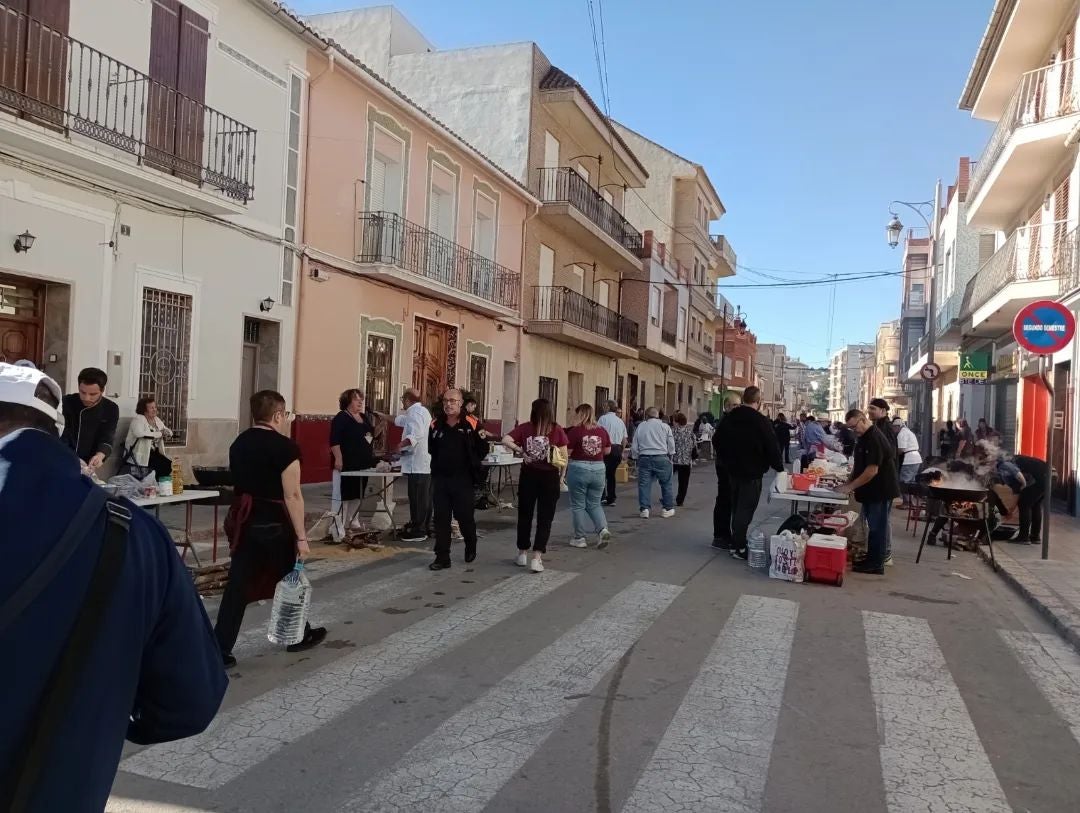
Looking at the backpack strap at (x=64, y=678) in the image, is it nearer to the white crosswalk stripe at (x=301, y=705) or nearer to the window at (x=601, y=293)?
the white crosswalk stripe at (x=301, y=705)

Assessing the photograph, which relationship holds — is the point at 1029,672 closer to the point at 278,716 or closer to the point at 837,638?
the point at 837,638

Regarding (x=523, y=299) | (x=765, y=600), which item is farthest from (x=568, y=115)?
(x=765, y=600)

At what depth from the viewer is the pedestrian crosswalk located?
3.58m

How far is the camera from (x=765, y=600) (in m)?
7.38

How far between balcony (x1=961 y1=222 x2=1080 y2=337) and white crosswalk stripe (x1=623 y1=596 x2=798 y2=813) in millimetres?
12470

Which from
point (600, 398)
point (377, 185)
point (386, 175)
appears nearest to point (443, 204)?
point (386, 175)

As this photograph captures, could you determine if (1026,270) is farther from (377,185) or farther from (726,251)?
(726,251)

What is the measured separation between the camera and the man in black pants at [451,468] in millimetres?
8102

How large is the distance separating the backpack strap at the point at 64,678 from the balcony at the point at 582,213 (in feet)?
76.0

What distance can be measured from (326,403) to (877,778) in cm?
1288

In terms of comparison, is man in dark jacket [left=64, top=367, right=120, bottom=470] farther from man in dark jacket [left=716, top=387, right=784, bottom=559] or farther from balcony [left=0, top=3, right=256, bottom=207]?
man in dark jacket [left=716, top=387, right=784, bottom=559]

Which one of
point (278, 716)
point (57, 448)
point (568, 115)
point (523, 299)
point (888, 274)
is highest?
point (568, 115)

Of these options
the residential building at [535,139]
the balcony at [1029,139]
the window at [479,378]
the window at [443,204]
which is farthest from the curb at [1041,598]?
the residential building at [535,139]

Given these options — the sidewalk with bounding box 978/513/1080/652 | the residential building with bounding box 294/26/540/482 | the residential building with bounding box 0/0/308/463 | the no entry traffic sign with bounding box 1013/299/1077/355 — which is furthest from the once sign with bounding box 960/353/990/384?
the residential building with bounding box 0/0/308/463
